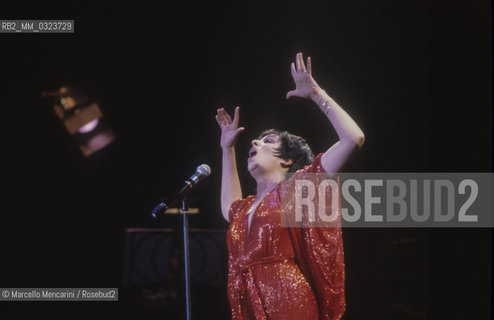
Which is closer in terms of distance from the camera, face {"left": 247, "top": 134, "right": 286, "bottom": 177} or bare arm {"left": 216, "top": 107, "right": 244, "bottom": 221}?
face {"left": 247, "top": 134, "right": 286, "bottom": 177}

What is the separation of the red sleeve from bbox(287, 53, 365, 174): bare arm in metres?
0.07

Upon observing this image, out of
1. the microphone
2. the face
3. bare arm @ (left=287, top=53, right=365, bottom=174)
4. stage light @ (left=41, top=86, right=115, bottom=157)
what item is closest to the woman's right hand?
the face

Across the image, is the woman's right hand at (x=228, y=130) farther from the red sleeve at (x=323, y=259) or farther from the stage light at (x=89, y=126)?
the stage light at (x=89, y=126)

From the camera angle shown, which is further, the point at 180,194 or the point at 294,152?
the point at 294,152

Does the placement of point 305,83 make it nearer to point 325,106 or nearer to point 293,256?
point 325,106

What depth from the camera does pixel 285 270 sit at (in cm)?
205

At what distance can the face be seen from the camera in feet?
7.57

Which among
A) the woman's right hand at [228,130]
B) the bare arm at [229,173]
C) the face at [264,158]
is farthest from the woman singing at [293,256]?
the woman's right hand at [228,130]

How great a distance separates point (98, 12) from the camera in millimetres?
3377

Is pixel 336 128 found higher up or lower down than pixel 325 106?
lower down

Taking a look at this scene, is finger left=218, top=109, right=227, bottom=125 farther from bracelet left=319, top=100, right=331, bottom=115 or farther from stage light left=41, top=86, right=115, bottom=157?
stage light left=41, top=86, right=115, bottom=157

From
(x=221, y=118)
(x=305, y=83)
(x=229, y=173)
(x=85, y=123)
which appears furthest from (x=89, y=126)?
(x=305, y=83)

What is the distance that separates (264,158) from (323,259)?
51 centimetres

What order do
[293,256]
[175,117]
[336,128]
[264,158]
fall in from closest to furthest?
[336,128] < [293,256] < [264,158] < [175,117]
